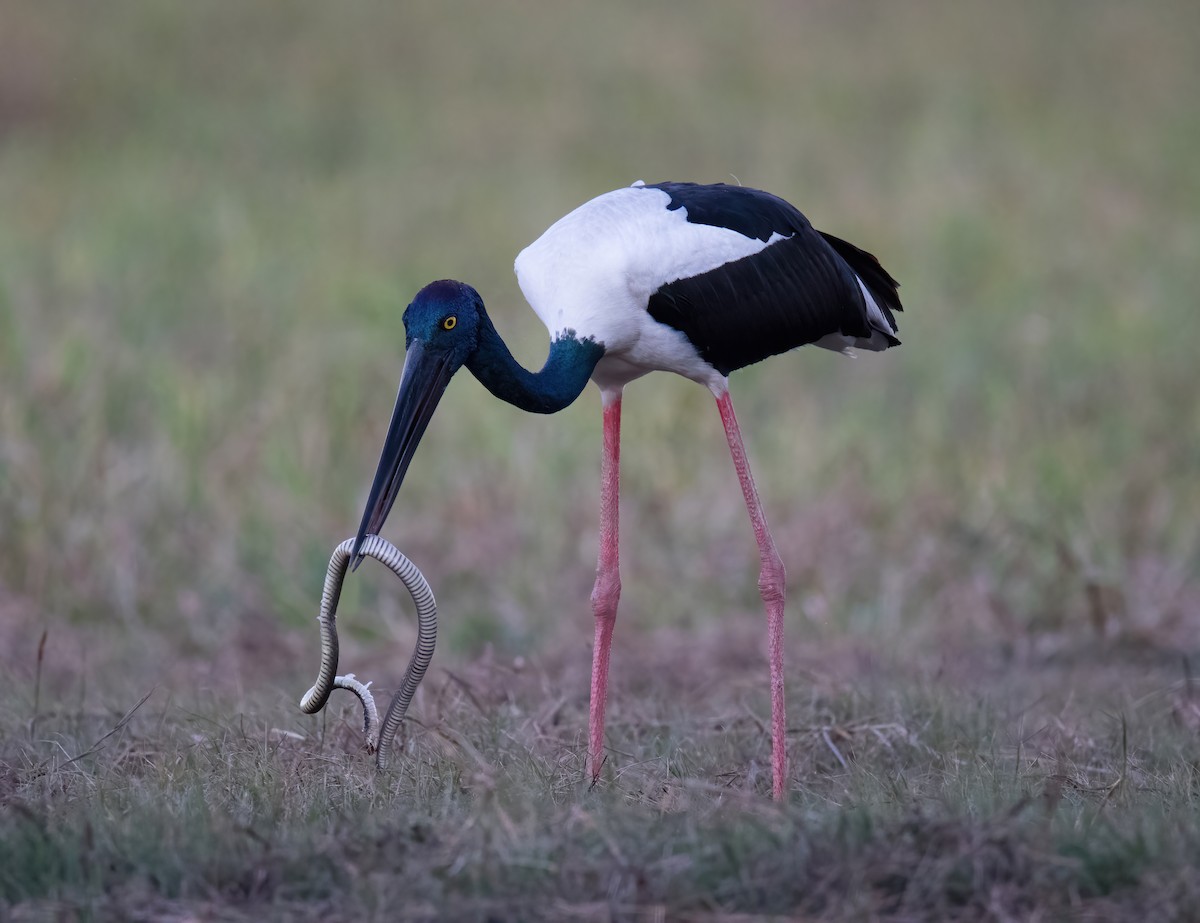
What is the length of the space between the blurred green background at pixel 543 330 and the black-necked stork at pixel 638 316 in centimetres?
226

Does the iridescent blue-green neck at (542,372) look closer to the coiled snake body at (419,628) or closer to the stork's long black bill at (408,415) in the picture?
the stork's long black bill at (408,415)

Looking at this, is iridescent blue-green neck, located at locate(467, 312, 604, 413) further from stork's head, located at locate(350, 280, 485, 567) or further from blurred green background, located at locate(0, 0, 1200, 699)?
blurred green background, located at locate(0, 0, 1200, 699)

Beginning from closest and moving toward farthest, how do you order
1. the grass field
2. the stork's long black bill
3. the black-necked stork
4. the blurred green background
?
the grass field
the stork's long black bill
the black-necked stork
the blurred green background

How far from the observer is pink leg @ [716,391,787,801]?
4.35m

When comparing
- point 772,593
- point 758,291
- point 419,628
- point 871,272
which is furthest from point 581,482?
point 419,628

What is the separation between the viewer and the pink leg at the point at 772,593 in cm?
435

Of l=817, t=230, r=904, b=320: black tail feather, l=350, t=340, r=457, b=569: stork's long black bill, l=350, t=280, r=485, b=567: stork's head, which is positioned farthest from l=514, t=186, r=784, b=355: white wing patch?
l=817, t=230, r=904, b=320: black tail feather

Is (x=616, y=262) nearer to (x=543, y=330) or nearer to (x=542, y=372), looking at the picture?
(x=542, y=372)

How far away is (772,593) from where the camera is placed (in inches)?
198

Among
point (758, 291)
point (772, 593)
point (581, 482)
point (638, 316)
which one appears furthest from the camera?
point (581, 482)

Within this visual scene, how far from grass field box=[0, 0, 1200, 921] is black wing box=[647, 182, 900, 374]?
3.70 ft

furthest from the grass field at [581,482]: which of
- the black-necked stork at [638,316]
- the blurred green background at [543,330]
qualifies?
the black-necked stork at [638,316]

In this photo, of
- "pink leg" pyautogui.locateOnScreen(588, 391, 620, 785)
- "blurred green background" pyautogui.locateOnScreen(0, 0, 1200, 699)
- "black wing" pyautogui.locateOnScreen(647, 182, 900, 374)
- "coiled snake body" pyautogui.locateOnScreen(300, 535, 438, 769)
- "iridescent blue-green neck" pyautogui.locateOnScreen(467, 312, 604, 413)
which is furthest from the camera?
"blurred green background" pyautogui.locateOnScreen(0, 0, 1200, 699)

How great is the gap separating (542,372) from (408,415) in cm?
40
